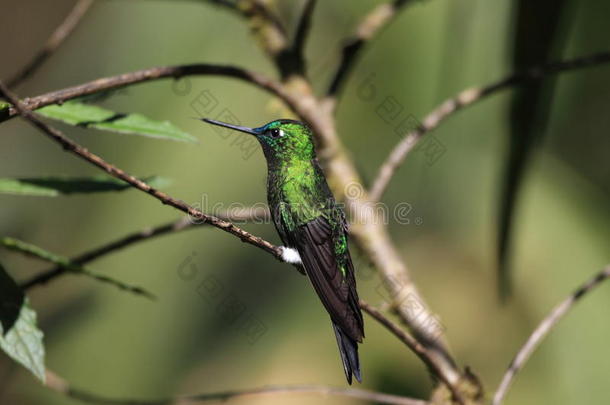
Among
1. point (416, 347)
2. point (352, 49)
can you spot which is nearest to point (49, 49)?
point (352, 49)

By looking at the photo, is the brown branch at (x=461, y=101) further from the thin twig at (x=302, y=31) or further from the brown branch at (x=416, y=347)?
the brown branch at (x=416, y=347)

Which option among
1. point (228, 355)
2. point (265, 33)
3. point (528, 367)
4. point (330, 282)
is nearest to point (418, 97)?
point (265, 33)

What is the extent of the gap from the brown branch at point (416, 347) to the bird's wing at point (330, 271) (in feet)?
0.27

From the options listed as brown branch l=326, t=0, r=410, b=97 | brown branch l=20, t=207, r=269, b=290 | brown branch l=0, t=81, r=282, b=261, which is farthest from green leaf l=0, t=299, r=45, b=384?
brown branch l=326, t=0, r=410, b=97

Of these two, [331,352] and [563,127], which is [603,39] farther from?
[331,352]

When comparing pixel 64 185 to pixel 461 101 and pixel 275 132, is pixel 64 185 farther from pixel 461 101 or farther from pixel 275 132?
pixel 461 101

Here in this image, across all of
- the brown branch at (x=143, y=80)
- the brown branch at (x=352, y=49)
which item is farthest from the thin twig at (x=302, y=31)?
the brown branch at (x=143, y=80)

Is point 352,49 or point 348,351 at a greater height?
point 352,49

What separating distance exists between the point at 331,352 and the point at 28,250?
1.67 m

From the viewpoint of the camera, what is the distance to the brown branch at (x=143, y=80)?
1.33 m

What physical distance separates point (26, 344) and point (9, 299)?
4.1 inches

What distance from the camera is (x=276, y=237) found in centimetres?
317

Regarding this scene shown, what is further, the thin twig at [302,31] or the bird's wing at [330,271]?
the thin twig at [302,31]

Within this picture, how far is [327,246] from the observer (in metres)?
1.77
